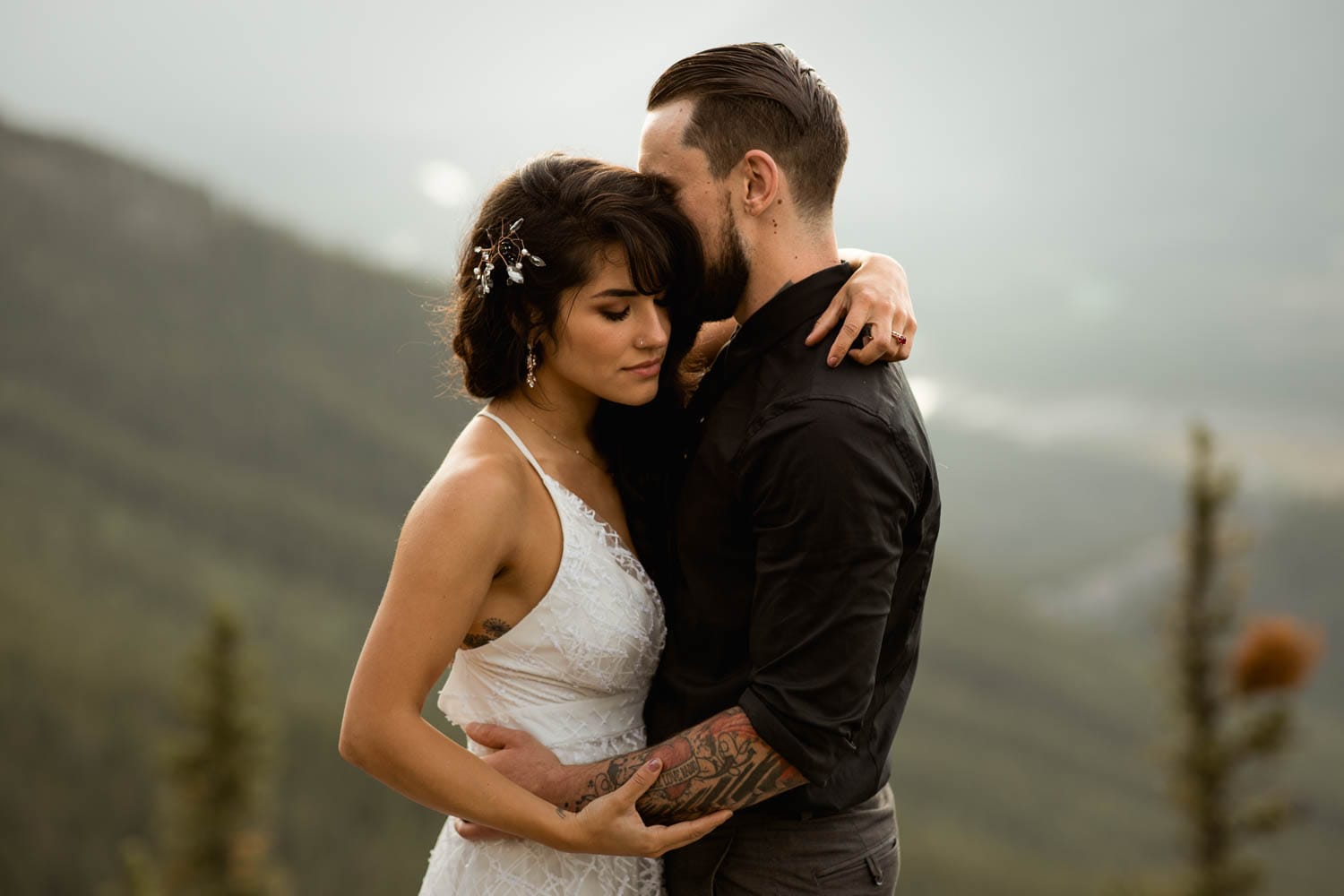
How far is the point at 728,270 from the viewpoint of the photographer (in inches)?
153

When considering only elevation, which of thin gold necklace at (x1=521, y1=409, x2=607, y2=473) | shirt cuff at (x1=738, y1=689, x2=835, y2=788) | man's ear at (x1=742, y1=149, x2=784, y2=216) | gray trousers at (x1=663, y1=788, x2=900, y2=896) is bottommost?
gray trousers at (x1=663, y1=788, x2=900, y2=896)

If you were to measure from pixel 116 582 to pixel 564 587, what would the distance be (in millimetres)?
90385

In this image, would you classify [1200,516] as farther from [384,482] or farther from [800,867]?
[384,482]

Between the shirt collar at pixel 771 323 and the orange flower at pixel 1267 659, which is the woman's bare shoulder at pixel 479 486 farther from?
the orange flower at pixel 1267 659

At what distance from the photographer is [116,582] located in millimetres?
86188

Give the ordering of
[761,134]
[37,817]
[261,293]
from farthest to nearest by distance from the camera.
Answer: [261,293] < [37,817] < [761,134]

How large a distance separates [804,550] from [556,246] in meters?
1.20

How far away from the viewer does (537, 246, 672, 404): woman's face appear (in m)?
3.84

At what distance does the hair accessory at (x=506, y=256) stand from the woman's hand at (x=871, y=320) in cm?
87

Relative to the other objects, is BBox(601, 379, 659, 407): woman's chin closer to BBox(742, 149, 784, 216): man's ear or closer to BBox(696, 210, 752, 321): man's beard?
BBox(696, 210, 752, 321): man's beard

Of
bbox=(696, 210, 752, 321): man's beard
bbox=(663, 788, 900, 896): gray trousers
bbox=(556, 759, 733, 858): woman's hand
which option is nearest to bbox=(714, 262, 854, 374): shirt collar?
bbox=(696, 210, 752, 321): man's beard

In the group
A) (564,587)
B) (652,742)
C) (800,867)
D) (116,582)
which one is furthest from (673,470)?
(116,582)

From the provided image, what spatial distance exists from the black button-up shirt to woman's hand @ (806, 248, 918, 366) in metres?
0.05

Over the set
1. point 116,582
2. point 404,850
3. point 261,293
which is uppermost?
point 261,293
